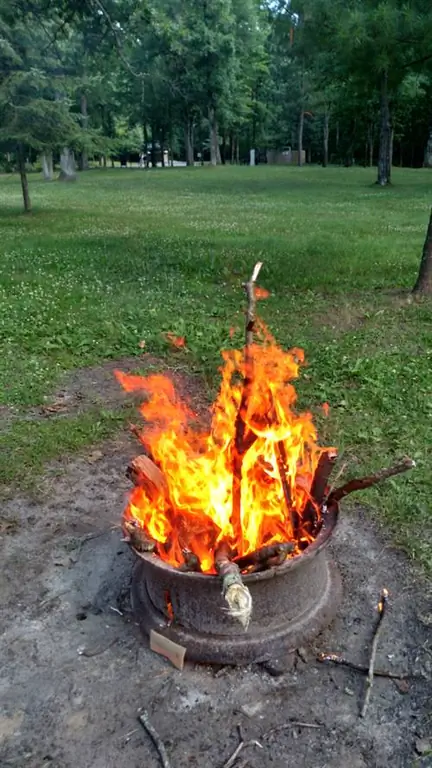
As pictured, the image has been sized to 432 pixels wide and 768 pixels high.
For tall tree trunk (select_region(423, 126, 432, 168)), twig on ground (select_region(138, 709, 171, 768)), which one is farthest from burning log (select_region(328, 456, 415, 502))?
tall tree trunk (select_region(423, 126, 432, 168))

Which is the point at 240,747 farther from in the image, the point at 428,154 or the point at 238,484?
the point at 428,154

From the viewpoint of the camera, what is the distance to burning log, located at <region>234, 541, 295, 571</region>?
2941 mm

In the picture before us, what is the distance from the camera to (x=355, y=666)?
3096 millimetres

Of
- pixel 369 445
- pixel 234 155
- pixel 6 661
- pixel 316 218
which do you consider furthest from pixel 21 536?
pixel 234 155

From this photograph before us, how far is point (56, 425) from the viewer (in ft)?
19.1

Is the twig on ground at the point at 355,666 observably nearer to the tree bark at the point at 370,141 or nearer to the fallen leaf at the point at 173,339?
the fallen leaf at the point at 173,339

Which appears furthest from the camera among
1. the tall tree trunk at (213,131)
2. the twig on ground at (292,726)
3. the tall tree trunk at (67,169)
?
the tall tree trunk at (213,131)

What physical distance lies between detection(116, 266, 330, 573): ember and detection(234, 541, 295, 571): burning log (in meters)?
0.03

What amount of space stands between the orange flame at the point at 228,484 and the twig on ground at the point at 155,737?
0.70 m

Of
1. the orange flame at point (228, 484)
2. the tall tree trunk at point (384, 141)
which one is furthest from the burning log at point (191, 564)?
the tall tree trunk at point (384, 141)

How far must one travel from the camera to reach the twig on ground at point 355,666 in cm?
304

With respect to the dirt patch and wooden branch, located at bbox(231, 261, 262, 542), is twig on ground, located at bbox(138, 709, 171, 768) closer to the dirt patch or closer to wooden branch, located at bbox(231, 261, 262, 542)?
the dirt patch

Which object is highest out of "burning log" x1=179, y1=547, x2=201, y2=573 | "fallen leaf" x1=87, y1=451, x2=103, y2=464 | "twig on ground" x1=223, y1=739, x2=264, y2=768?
"burning log" x1=179, y1=547, x2=201, y2=573

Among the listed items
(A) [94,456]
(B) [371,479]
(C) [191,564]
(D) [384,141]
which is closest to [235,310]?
(A) [94,456]
